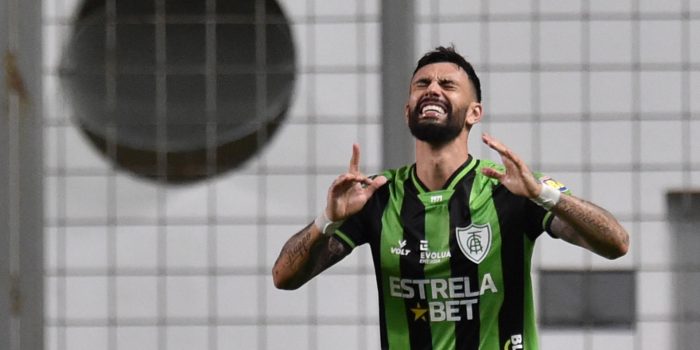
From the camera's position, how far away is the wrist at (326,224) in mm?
4328

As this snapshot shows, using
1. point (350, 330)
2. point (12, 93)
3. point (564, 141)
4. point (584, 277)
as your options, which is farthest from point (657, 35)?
point (12, 93)

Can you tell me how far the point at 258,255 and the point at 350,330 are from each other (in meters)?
0.45

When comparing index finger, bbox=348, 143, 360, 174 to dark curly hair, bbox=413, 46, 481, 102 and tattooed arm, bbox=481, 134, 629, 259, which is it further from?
dark curly hair, bbox=413, 46, 481, 102

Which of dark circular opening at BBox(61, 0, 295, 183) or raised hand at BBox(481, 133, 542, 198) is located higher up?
dark circular opening at BBox(61, 0, 295, 183)

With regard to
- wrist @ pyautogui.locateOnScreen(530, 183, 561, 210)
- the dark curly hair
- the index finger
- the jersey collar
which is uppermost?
the dark curly hair

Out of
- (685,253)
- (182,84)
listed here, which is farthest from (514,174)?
(182,84)

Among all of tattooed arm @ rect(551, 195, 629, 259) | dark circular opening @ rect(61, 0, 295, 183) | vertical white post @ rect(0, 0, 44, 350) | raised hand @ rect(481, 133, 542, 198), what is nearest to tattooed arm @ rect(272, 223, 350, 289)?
raised hand @ rect(481, 133, 542, 198)

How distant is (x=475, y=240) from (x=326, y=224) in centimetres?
43

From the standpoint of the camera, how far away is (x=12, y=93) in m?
6.08

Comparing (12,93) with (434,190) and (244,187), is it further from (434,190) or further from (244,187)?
(434,190)

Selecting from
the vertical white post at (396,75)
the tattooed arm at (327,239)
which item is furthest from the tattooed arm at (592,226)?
the vertical white post at (396,75)

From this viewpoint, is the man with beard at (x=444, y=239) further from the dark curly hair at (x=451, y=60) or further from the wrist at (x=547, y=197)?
the wrist at (x=547, y=197)

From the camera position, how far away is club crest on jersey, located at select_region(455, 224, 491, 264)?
4449 mm

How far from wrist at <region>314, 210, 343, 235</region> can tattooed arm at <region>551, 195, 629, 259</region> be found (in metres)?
0.59
